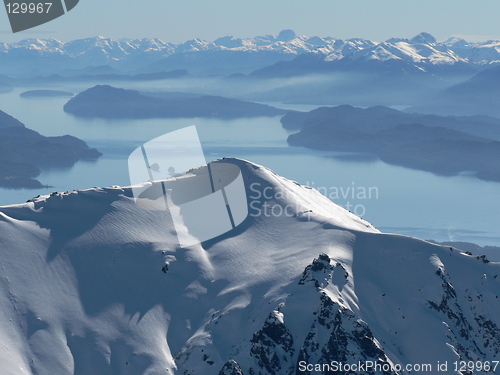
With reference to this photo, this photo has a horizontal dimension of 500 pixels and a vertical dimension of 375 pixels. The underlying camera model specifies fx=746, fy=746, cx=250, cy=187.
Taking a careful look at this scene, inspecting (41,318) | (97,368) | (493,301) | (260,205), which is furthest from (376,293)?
(41,318)

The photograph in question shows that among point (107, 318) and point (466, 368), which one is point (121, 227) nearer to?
point (107, 318)

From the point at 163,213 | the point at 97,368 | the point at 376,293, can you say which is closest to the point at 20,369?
the point at 97,368

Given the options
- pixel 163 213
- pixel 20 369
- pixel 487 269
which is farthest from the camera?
pixel 163 213

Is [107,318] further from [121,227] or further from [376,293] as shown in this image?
[376,293]

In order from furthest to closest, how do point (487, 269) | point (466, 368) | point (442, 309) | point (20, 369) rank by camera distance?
point (487, 269)
point (442, 309)
point (466, 368)
point (20, 369)

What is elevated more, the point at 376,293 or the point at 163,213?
the point at 163,213

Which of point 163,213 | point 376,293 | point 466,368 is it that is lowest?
point 466,368

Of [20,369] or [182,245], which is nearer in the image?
[20,369]
